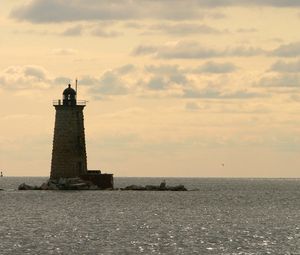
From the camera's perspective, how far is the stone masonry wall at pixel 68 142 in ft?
339

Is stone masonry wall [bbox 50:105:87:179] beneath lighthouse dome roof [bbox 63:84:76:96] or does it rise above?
beneath

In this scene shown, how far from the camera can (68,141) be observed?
103188 millimetres

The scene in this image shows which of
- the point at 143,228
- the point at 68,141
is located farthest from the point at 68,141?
the point at 143,228

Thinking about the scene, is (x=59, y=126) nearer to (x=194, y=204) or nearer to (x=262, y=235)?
(x=194, y=204)

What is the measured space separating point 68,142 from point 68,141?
112 mm

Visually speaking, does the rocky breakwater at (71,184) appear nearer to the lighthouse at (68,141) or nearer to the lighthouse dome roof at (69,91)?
the lighthouse at (68,141)

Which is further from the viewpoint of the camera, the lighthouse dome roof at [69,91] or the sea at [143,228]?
the lighthouse dome roof at [69,91]

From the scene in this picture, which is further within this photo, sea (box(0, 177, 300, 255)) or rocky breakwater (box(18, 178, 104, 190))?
rocky breakwater (box(18, 178, 104, 190))

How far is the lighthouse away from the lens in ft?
339

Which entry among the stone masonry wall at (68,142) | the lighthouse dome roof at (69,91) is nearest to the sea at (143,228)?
the stone masonry wall at (68,142)

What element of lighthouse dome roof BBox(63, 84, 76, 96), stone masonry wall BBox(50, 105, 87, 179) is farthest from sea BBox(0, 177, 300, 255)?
lighthouse dome roof BBox(63, 84, 76, 96)

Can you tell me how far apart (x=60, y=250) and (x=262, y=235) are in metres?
16.1

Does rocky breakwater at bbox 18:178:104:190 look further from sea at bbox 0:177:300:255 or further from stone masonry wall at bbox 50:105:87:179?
sea at bbox 0:177:300:255

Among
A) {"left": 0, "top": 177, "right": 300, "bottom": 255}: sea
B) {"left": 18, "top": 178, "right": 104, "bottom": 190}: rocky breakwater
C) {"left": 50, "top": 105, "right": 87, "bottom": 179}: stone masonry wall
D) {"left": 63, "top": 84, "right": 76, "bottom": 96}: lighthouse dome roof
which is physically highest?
{"left": 63, "top": 84, "right": 76, "bottom": 96}: lighthouse dome roof
